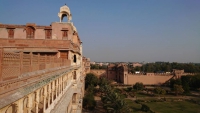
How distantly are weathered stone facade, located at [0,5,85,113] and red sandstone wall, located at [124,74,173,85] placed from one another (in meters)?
43.1

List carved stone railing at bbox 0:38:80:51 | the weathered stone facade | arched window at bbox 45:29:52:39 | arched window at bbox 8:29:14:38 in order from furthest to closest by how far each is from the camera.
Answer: arched window at bbox 45:29:52:39 → arched window at bbox 8:29:14:38 → carved stone railing at bbox 0:38:80:51 → the weathered stone facade

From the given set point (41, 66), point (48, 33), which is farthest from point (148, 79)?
point (41, 66)

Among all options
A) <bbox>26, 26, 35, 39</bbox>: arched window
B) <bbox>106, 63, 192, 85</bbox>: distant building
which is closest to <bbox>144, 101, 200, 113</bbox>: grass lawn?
<bbox>26, 26, 35, 39</bbox>: arched window

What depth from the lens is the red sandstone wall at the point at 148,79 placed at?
5562 cm

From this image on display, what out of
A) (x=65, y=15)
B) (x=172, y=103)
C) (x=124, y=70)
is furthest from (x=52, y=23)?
(x=124, y=70)

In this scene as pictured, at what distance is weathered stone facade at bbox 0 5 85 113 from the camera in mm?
2725

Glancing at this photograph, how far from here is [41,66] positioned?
4727mm

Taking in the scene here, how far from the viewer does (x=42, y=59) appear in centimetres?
516

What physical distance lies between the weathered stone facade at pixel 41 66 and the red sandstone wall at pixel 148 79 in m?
43.1

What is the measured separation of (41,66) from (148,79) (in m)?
54.2

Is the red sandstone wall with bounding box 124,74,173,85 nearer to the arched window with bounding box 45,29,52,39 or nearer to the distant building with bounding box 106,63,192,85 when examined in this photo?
the distant building with bounding box 106,63,192,85

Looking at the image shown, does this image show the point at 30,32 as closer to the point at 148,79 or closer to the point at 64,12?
the point at 64,12

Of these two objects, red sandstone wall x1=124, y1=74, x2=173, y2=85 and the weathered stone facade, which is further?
red sandstone wall x1=124, y1=74, x2=173, y2=85

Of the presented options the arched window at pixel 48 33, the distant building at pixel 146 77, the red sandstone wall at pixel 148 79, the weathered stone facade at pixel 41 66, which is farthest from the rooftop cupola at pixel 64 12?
the red sandstone wall at pixel 148 79
